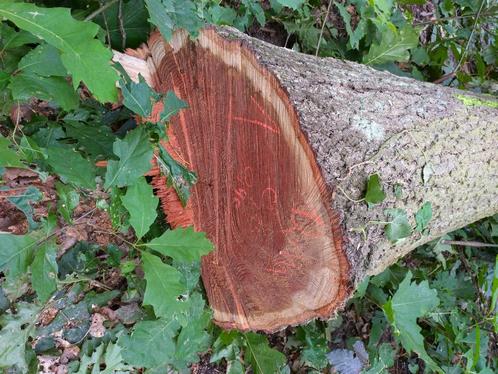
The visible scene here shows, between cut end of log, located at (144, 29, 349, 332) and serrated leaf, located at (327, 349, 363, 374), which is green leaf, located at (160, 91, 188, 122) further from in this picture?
serrated leaf, located at (327, 349, 363, 374)

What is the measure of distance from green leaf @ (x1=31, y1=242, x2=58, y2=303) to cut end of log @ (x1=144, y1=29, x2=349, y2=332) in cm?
59

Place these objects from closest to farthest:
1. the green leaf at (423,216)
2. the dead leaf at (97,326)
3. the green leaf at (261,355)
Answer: the green leaf at (423,216), the dead leaf at (97,326), the green leaf at (261,355)

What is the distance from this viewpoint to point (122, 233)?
1969mm

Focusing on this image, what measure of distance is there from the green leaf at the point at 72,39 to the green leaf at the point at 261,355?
1.33 metres

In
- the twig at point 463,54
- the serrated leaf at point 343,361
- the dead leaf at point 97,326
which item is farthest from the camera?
the twig at point 463,54

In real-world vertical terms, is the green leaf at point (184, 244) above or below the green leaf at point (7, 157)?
below

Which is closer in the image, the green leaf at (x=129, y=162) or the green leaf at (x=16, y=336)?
the green leaf at (x=129, y=162)

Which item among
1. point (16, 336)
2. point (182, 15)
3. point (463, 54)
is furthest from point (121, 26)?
point (463, 54)

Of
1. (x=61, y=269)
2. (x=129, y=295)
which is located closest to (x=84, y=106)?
(x=61, y=269)

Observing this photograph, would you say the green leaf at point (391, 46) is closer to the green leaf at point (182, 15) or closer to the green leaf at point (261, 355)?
the green leaf at point (182, 15)

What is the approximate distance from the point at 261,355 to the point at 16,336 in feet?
3.23

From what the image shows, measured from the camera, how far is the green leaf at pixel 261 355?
6.86ft

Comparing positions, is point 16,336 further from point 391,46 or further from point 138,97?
point 391,46

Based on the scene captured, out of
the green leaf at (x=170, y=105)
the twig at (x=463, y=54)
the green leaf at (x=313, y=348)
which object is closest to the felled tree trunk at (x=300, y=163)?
the green leaf at (x=170, y=105)
